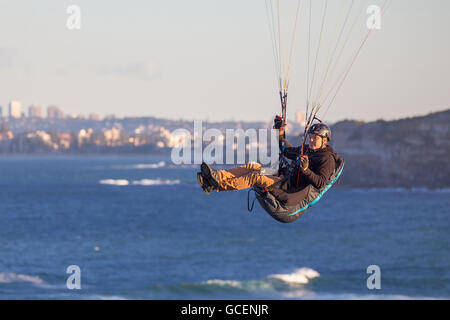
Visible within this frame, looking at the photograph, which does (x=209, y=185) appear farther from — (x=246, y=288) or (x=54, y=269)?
(x=54, y=269)

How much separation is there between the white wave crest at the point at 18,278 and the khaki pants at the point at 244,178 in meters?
50.7

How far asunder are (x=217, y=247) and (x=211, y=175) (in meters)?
66.5

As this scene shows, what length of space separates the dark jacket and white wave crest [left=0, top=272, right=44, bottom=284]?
166 ft

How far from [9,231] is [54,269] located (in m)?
25.4

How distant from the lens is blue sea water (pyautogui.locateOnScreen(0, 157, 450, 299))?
58.6m

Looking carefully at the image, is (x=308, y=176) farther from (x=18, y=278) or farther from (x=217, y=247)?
(x=217, y=247)

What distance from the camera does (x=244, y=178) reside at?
489 inches

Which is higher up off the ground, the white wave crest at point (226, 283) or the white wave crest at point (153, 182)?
the white wave crest at point (153, 182)

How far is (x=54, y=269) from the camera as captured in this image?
213 ft

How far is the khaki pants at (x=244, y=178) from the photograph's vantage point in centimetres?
1220

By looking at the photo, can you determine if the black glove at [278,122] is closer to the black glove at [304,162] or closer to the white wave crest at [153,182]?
the black glove at [304,162]

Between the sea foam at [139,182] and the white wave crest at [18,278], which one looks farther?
the sea foam at [139,182]

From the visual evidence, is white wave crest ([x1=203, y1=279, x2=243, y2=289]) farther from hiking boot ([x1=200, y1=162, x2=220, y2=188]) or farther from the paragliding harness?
hiking boot ([x1=200, y1=162, x2=220, y2=188])

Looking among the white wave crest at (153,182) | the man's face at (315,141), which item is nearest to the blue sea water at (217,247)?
the white wave crest at (153,182)
